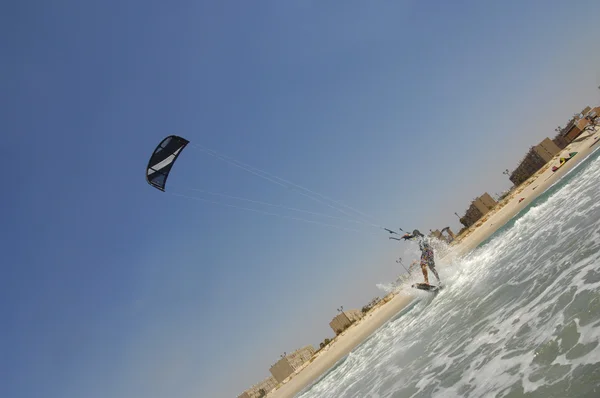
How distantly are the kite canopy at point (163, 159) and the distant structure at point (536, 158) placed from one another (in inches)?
2359

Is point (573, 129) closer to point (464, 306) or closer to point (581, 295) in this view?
point (464, 306)

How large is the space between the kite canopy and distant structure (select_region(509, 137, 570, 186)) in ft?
197

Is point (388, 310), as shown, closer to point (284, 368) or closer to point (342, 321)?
point (342, 321)

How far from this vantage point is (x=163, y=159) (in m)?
16.8

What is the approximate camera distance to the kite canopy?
640 inches

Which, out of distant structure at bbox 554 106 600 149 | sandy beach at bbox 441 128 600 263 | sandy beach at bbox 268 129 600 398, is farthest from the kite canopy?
distant structure at bbox 554 106 600 149

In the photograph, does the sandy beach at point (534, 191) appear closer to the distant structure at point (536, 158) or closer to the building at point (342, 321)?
the distant structure at point (536, 158)

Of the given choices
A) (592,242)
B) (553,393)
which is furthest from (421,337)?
(553,393)

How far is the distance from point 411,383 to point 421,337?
13.1ft

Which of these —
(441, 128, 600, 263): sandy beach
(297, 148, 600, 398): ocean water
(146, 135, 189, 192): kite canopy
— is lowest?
(441, 128, 600, 263): sandy beach

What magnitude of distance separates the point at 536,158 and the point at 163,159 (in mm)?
62545

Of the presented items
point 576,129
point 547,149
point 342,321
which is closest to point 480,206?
point 547,149

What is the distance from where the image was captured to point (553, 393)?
13.5 feet

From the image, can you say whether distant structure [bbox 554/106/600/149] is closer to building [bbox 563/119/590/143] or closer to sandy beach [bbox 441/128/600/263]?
building [bbox 563/119/590/143]
